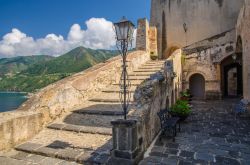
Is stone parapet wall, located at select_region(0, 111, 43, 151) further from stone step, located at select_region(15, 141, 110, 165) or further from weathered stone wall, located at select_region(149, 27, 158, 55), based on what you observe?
weathered stone wall, located at select_region(149, 27, 158, 55)

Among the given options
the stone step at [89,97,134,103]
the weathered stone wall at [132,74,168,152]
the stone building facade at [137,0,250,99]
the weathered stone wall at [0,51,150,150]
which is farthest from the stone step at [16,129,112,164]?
the stone building facade at [137,0,250,99]

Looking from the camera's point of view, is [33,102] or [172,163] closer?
[172,163]

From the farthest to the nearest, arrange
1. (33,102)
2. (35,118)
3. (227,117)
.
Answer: (227,117), (33,102), (35,118)

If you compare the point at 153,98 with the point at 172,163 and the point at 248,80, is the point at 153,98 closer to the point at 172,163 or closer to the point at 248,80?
the point at 172,163

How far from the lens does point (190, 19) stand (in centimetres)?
1862

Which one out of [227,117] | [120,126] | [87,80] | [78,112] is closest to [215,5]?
[227,117]

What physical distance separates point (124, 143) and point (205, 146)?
100 inches

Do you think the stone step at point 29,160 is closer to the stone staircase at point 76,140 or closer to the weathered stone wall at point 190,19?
the stone staircase at point 76,140

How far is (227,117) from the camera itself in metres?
9.33

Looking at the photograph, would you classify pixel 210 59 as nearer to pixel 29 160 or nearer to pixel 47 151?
pixel 47 151

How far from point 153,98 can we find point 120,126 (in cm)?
200

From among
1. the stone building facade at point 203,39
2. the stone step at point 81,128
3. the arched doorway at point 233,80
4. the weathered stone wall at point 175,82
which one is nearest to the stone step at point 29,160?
the stone step at point 81,128

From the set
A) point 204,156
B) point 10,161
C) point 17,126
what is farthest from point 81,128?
point 204,156

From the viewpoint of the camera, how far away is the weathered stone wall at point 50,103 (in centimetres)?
497
